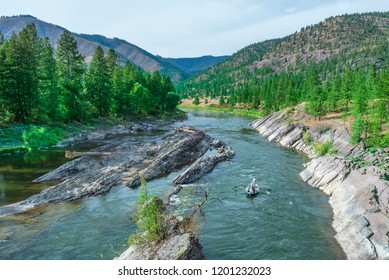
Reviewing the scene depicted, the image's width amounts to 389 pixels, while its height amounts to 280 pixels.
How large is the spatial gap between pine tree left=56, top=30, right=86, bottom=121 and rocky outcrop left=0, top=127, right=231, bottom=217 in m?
25.7

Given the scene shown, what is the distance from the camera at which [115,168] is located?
1800 inches

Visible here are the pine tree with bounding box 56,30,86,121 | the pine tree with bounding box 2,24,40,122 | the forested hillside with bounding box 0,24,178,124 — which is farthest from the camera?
the pine tree with bounding box 56,30,86,121

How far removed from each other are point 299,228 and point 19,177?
1512 inches

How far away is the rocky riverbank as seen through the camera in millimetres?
25173

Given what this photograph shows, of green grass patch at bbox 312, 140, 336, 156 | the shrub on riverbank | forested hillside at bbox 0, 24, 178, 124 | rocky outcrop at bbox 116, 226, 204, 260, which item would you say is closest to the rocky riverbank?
green grass patch at bbox 312, 140, 336, 156

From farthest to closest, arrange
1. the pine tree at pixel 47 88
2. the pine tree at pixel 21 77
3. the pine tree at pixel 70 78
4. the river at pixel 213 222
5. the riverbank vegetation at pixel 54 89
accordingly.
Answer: the pine tree at pixel 70 78, the pine tree at pixel 47 88, the riverbank vegetation at pixel 54 89, the pine tree at pixel 21 77, the river at pixel 213 222

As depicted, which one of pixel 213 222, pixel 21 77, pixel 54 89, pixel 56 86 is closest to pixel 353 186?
pixel 213 222

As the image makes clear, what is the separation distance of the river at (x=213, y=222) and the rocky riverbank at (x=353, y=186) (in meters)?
1.48

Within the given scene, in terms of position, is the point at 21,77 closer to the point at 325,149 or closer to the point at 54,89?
the point at 54,89

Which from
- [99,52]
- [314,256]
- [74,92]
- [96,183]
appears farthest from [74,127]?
[314,256]

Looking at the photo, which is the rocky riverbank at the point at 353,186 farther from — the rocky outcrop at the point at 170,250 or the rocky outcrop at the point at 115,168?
the rocky outcrop at the point at 115,168

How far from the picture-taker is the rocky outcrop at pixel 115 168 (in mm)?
36594

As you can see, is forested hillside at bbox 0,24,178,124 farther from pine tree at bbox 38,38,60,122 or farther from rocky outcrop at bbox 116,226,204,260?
rocky outcrop at bbox 116,226,204,260

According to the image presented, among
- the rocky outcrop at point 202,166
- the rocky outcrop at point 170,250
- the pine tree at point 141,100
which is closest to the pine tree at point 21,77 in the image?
the pine tree at point 141,100
